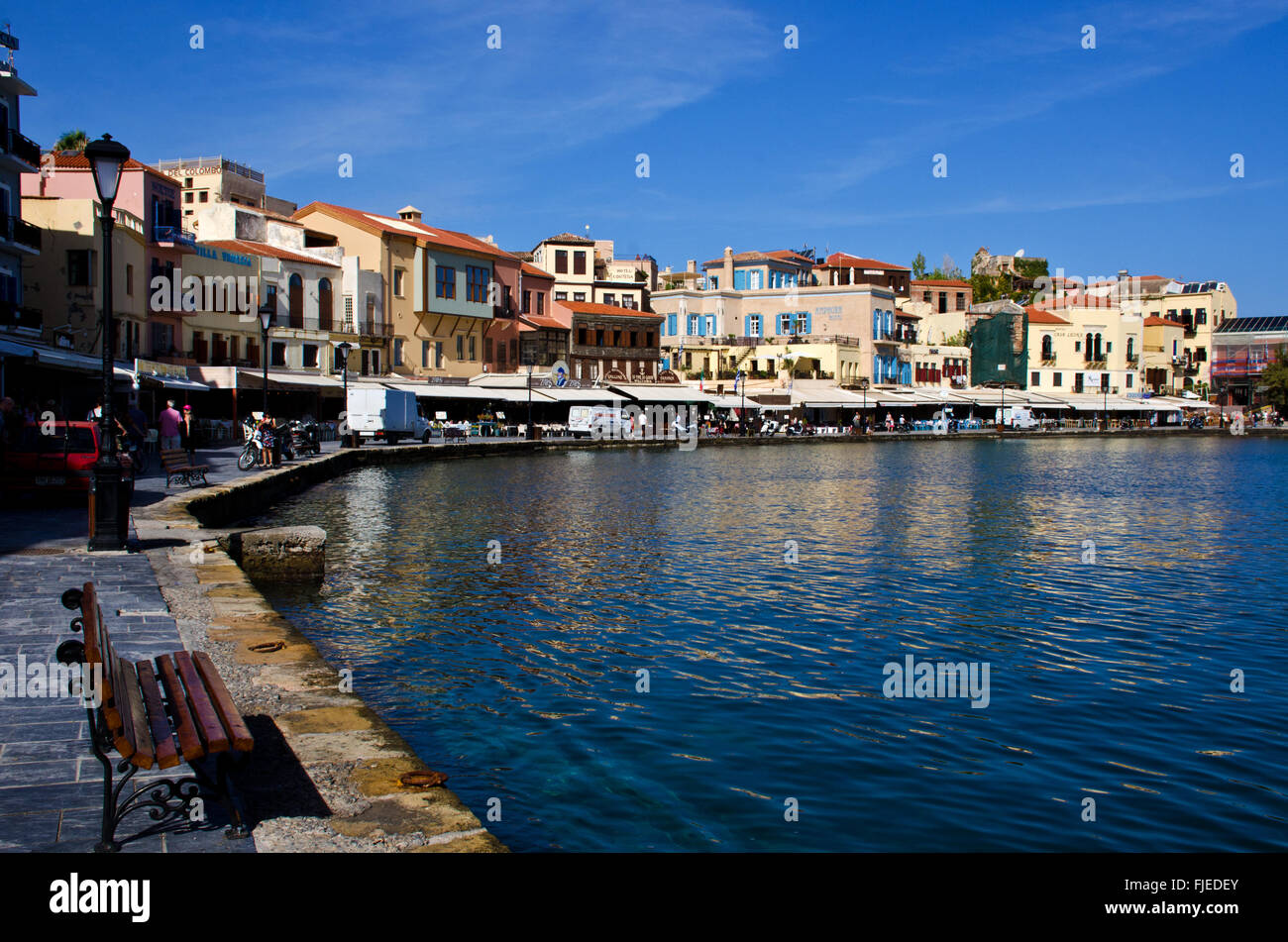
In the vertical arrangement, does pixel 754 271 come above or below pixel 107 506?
above

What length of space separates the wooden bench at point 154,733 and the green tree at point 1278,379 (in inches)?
4198

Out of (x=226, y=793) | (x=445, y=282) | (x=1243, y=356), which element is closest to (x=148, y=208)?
(x=445, y=282)

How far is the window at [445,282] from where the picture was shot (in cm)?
5662

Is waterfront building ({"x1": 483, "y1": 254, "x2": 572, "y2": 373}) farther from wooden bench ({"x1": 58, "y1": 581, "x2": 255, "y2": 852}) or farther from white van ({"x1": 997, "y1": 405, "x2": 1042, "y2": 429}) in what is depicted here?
wooden bench ({"x1": 58, "y1": 581, "x2": 255, "y2": 852})

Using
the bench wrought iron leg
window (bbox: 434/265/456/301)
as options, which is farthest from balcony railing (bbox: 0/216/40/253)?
the bench wrought iron leg

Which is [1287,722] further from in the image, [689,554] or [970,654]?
[689,554]

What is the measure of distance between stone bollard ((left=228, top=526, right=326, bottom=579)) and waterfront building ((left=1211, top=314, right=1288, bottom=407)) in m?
106

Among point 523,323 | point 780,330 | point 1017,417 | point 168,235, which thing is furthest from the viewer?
point 1017,417

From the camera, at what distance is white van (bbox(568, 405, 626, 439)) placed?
54.5 m

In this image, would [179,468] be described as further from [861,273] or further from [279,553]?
[861,273]

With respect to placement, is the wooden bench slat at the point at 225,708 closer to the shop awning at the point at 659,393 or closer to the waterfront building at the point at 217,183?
the shop awning at the point at 659,393

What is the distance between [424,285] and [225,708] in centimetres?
5302

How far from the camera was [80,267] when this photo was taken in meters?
34.9
